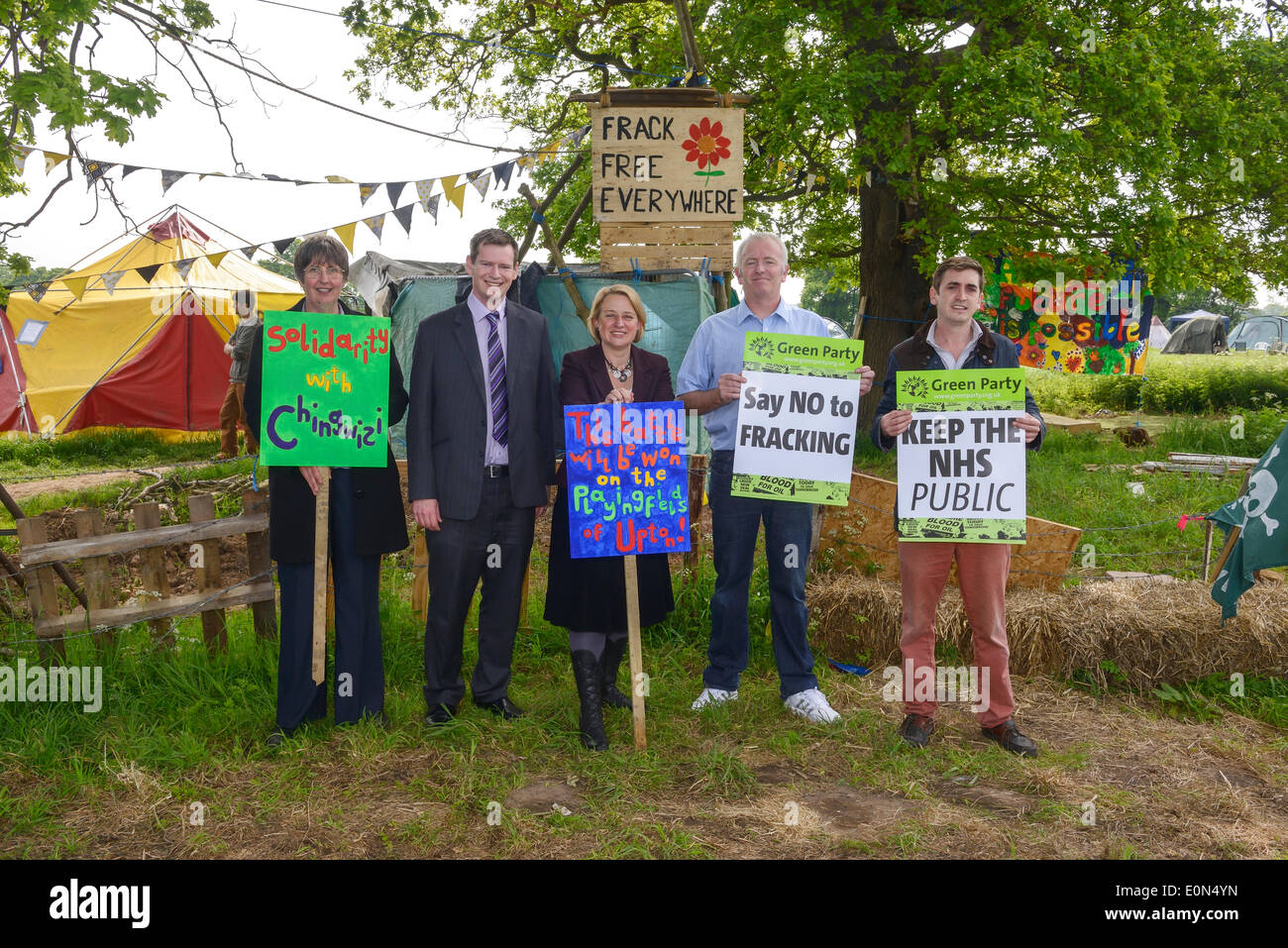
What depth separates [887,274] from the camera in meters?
11.4

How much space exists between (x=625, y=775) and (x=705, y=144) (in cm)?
360

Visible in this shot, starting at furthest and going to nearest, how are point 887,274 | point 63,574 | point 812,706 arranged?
1. point 887,274
2. point 63,574
3. point 812,706

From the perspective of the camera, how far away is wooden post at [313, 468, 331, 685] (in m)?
3.88

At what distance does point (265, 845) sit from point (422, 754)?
78cm

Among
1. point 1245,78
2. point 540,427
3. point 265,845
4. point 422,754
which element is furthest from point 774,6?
point 265,845

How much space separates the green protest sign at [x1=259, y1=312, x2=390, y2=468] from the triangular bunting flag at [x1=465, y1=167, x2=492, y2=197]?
10.2ft

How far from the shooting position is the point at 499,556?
4172 millimetres

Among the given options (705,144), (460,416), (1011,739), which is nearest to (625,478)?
(460,416)

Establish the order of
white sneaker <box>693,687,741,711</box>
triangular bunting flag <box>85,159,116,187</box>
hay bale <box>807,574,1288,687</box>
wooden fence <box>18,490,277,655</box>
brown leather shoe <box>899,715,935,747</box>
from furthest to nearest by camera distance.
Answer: triangular bunting flag <box>85,159,116,187</box>
hay bale <box>807,574,1288,687</box>
wooden fence <box>18,490,277,655</box>
white sneaker <box>693,687,741,711</box>
brown leather shoe <box>899,715,935,747</box>

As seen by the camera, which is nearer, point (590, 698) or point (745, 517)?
point (590, 698)

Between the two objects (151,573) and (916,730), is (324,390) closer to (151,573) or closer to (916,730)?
(151,573)

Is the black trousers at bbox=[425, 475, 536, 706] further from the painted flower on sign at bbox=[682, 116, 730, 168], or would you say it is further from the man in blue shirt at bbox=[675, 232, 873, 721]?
the painted flower on sign at bbox=[682, 116, 730, 168]

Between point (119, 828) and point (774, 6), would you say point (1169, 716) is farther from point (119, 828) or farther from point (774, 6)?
point (774, 6)

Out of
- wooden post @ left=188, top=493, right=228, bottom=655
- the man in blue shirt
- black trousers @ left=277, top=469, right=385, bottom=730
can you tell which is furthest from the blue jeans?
wooden post @ left=188, top=493, right=228, bottom=655
